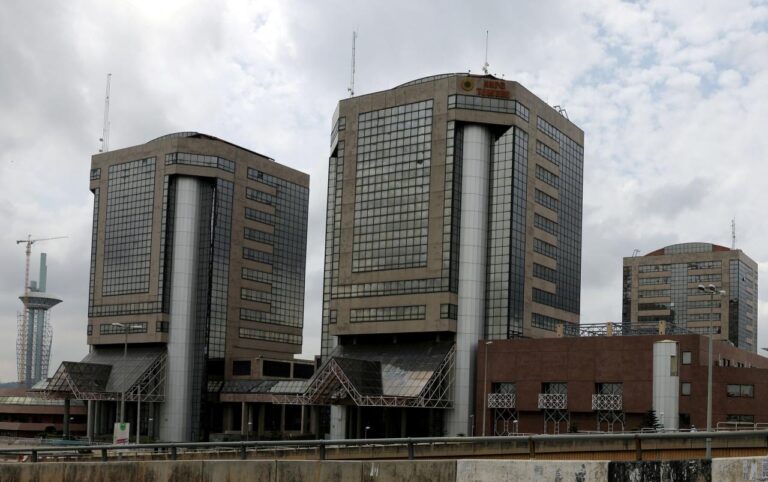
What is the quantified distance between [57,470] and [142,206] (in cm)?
12569

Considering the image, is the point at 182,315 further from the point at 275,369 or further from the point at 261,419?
the point at 261,419

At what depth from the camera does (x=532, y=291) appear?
111 m

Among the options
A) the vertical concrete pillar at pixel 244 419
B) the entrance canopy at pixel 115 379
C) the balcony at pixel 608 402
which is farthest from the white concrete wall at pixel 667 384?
the entrance canopy at pixel 115 379

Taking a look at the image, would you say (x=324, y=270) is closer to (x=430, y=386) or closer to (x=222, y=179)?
(x=430, y=386)

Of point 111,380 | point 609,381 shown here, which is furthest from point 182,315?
point 609,381

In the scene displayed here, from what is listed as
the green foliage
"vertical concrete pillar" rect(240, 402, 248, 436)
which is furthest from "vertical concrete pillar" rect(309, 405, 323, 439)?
the green foliage

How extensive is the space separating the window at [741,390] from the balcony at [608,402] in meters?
9.70

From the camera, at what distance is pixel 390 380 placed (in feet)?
345

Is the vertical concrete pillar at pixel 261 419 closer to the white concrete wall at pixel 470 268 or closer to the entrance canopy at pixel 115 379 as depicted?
the entrance canopy at pixel 115 379

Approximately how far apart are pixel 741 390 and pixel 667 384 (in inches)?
274

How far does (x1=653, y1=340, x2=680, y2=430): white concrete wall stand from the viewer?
87.3 meters

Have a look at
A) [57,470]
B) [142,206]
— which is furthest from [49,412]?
[57,470]

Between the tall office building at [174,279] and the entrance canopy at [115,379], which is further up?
the tall office building at [174,279]

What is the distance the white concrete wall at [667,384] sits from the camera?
286 ft
